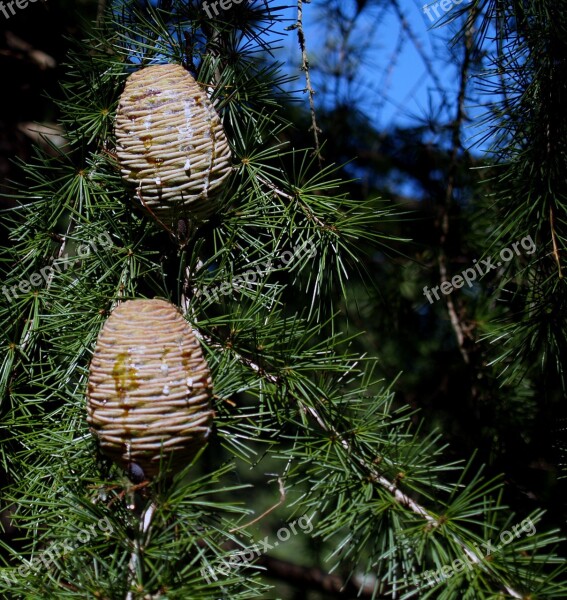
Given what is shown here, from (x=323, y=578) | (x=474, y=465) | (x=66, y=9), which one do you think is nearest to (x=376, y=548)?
(x=474, y=465)

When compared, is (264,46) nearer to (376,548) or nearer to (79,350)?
(79,350)

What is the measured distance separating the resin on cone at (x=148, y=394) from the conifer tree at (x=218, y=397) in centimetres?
2

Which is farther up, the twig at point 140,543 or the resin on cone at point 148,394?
the resin on cone at point 148,394

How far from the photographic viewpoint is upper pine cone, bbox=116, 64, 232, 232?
0.55 metres

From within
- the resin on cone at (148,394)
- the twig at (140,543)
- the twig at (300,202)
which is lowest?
the twig at (140,543)

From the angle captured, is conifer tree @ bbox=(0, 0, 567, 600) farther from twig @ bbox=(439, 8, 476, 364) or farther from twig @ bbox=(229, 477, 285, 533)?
twig @ bbox=(439, 8, 476, 364)

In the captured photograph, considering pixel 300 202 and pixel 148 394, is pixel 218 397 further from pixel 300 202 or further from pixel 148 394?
pixel 300 202

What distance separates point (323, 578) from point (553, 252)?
1052 mm

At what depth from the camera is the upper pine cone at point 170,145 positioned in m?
0.55

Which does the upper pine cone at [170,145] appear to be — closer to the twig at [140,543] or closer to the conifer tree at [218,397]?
the conifer tree at [218,397]

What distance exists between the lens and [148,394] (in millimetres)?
467

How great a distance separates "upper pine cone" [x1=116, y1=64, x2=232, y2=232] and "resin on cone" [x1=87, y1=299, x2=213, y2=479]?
11 cm

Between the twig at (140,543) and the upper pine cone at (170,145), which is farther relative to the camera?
the upper pine cone at (170,145)

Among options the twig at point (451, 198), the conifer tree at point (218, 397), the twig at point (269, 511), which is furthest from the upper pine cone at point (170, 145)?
the twig at point (451, 198)
